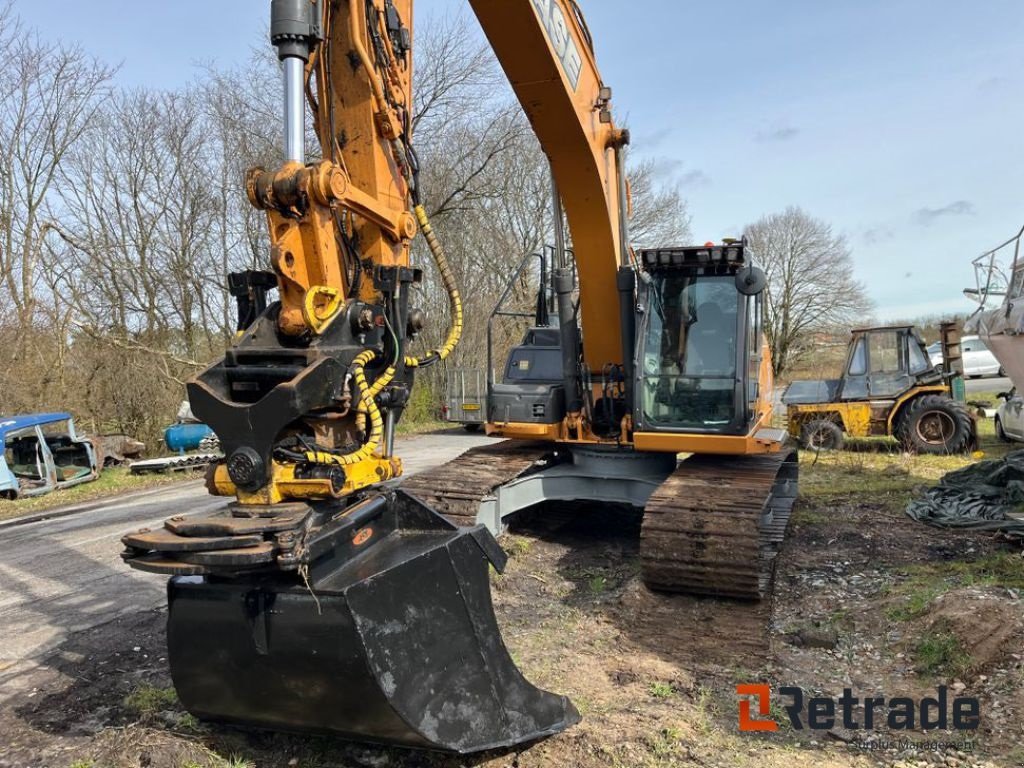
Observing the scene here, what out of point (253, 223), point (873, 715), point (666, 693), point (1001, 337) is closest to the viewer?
point (873, 715)

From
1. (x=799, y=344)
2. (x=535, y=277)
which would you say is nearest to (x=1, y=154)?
(x=535, y=277)

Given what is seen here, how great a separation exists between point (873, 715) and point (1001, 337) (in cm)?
534

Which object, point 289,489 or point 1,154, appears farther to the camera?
point 1,154

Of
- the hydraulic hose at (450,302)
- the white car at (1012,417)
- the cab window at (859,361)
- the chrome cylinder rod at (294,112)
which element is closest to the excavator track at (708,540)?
the hydraulic hose at (450,302)

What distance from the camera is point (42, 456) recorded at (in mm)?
12211

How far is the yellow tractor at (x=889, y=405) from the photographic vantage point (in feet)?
38.9

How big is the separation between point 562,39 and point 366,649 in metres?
3.93

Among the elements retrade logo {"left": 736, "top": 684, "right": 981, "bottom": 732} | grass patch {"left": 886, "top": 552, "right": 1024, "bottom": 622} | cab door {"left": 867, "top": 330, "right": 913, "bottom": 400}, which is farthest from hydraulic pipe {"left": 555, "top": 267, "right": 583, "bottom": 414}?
cab door {"left": 867, "top": 330, "right": 913, "bottom": 400}

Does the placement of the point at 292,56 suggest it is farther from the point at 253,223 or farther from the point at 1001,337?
the point at 253,223

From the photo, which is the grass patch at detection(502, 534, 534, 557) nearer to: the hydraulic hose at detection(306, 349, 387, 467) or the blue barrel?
the hydraulic hose at detection(306, 349, 387, 467)

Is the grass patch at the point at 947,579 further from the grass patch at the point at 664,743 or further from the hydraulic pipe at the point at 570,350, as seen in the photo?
the hydraulic pipe at the point at 570,350

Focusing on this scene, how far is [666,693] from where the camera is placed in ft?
12.3

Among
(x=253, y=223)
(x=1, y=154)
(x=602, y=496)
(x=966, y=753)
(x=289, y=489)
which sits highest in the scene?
(x=1, y=154)

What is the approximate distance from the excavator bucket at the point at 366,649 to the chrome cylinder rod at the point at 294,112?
1475mm
